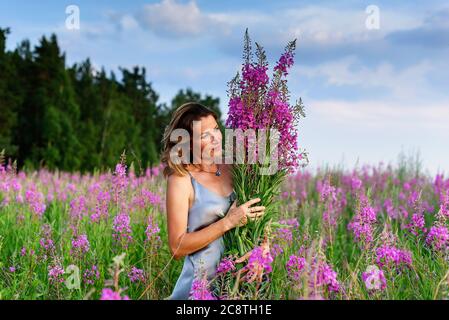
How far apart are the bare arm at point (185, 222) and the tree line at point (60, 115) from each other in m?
14.7

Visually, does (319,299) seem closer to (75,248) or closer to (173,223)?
(173,223)

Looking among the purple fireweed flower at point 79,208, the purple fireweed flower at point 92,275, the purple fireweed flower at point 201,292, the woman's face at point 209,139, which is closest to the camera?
the purple fireweed flower at point 201,292

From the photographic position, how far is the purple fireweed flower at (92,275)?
17.1ft

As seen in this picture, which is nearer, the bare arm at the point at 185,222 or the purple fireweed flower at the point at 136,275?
the bare arm at the point at 185,222

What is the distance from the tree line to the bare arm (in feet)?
48.4

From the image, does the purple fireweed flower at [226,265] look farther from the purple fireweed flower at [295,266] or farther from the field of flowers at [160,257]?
the purple fireweed flower at [295,266]

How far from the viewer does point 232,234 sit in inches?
157

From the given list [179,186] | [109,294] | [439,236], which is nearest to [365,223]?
[439,236]

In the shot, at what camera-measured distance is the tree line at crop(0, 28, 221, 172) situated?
844 inches

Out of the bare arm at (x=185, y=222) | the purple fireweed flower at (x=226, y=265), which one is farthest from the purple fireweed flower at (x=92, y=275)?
the purple fireweed flower at (x=226, y=265)

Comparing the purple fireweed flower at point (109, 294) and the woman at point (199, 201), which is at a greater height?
the woman at point (199, 201)

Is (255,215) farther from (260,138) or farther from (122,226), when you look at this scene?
(122,226)
